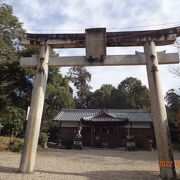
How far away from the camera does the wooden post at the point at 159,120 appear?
7.30m

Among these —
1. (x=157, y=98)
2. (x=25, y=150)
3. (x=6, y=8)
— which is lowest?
(x=25, y=150)

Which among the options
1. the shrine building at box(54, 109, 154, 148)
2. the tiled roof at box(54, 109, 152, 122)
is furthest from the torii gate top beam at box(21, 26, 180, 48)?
the tiled roof at box(54, 109, 152, 122)

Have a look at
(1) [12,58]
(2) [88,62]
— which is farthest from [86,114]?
(2) [88,62]

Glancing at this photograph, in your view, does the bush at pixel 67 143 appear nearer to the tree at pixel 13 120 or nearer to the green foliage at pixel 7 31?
the tree at pixel 13 120

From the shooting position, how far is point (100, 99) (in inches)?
2077

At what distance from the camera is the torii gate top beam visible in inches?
344

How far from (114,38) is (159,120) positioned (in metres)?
3.30

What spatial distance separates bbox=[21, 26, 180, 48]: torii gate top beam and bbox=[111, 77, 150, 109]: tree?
121 feet

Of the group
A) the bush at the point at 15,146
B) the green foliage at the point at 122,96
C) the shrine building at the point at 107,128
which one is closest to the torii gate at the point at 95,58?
the bush at the point at 15,146

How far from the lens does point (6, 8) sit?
68.9 feet

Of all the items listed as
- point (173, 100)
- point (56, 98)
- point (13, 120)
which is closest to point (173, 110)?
point (173, 100)

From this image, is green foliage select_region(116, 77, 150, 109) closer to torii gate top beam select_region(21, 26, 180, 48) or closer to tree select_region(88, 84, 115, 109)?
tree select_region(88, 84, 115, 109)

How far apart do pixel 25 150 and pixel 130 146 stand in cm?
1579

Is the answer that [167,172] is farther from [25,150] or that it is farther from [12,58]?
[12,58]
